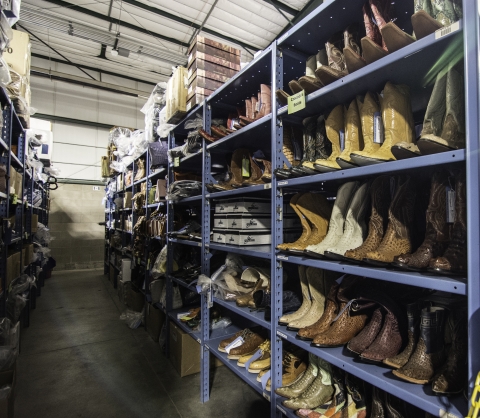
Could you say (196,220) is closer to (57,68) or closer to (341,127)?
(341,127)

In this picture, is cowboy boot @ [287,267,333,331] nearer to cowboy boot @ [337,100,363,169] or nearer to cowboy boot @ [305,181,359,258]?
cowboy boot @ [305,181,359,258]

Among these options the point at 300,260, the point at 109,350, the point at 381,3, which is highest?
the point at 381,3

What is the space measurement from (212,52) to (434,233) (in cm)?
243

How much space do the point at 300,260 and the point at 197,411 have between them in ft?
5.05

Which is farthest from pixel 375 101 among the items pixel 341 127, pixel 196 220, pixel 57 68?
pixel 57 68

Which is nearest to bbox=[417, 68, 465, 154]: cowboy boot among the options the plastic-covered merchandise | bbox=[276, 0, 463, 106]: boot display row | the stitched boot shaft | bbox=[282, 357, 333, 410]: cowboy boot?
bbox=[276, 0, 463, 106]: boot display row

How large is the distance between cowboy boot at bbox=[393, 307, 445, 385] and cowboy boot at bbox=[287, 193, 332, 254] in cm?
62

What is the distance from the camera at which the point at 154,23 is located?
18.3 feet

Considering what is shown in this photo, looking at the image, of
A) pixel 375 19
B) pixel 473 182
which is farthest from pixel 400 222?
pixel 375 19

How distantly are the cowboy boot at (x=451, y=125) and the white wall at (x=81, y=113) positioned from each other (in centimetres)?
890

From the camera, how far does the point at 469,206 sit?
33.8 inches

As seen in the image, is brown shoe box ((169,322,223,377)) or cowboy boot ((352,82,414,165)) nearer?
cowboy boot ((352,82,414,165))

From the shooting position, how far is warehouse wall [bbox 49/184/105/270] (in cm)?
829

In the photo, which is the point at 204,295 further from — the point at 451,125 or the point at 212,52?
the point at 212,52
